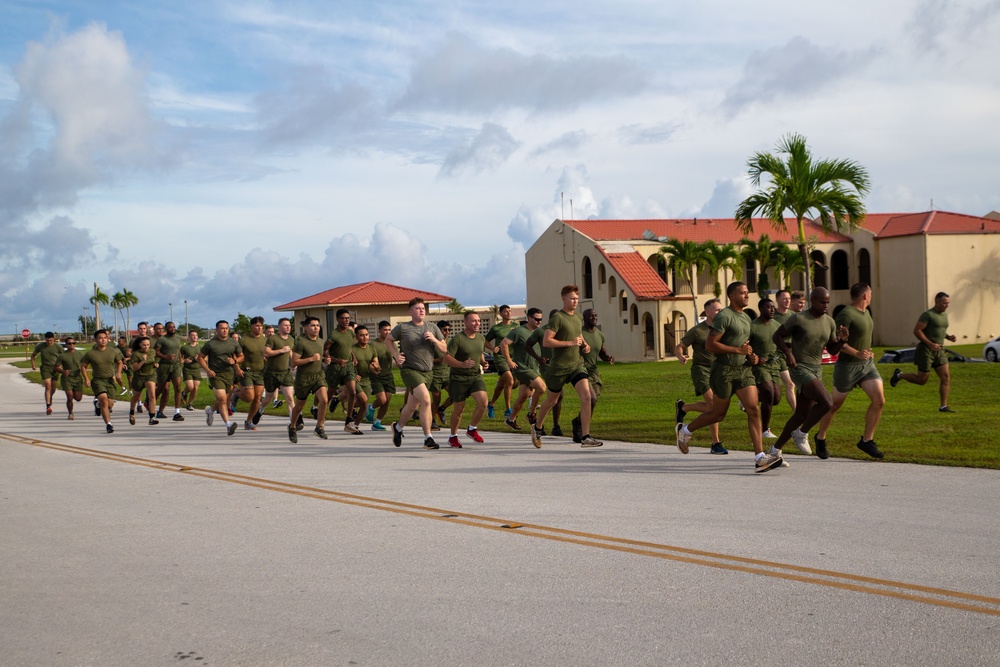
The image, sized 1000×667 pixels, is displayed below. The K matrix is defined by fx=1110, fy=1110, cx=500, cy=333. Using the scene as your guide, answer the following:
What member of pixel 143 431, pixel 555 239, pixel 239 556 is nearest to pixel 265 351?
pixel 143 431

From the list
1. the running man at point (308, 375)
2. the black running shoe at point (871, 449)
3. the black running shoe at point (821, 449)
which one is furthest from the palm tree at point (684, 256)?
the black running shoe at point (871, 449)

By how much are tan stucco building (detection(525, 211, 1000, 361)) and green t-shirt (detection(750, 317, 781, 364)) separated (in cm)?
3609

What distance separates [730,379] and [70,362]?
16.7 m

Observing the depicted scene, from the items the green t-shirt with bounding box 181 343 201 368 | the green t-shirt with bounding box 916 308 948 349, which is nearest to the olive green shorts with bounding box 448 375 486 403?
the green t-shirt with bounding box 916 308 948 349

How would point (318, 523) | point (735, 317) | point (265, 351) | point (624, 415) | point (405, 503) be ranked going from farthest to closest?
point (624, 415), point (265, 351), point (735, 317), point (405, 503), point (318, 523)

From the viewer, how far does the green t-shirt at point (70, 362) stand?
919 inches

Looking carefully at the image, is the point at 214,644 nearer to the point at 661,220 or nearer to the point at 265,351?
the point at 265,351

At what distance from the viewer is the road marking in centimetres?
574

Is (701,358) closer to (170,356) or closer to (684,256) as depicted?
(170,356)

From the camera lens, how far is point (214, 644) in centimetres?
536

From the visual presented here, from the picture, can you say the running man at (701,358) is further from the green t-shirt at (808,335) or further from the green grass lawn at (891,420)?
the green t-shirt at (808,335)

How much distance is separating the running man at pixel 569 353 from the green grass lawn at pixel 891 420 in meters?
1.48

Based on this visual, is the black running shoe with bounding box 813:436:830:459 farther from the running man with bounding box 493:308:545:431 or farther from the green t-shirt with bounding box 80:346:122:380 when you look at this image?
the green t-shirt with bounding box 80:346:122:380

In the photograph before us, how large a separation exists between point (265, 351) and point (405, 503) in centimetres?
878
